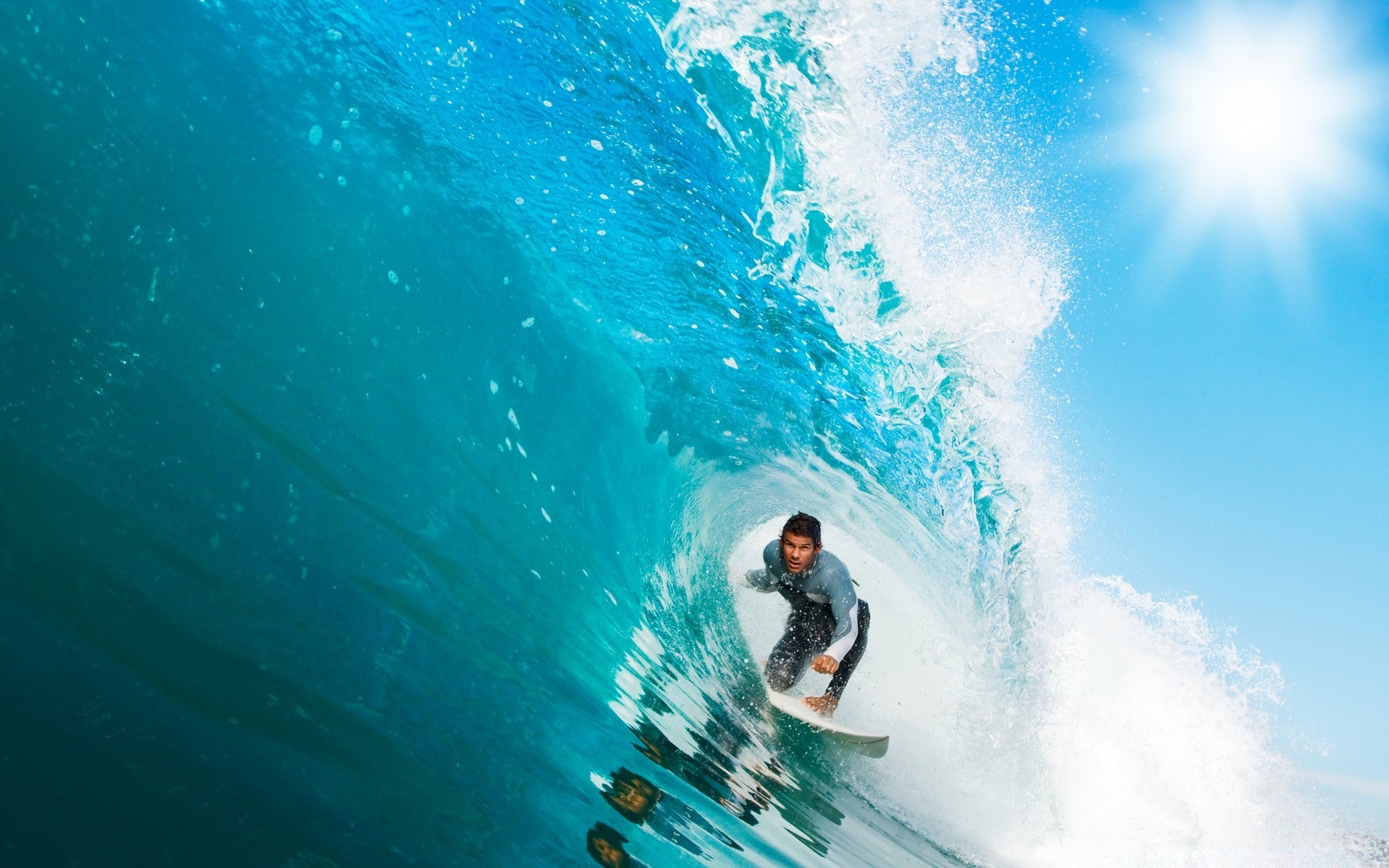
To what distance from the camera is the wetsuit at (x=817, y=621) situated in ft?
15.3

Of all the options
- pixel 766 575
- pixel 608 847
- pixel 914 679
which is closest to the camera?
pixel 608 847

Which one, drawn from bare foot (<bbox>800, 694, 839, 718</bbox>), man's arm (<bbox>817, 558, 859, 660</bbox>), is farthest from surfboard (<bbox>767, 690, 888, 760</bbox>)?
man's arm (<bbox>817, 558, 859, 660</bbox>)

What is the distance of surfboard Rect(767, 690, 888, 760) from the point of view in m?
4.23

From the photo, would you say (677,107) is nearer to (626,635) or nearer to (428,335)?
(428,335)

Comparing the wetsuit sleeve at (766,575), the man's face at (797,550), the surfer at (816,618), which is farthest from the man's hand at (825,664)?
the wetsuit sleeve at (766,575)

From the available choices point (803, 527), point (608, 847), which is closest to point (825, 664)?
point (803, 527)

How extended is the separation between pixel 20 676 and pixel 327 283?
2.11m

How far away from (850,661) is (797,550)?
811mm

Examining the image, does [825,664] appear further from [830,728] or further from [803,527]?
[803,527]

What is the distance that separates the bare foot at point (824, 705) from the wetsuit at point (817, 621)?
196mm

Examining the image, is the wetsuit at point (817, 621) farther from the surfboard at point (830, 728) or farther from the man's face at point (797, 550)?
the surfboard at point (830, 728)

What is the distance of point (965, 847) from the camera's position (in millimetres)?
4598

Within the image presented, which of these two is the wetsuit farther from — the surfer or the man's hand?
the man's hand

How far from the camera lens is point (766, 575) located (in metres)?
4.94
